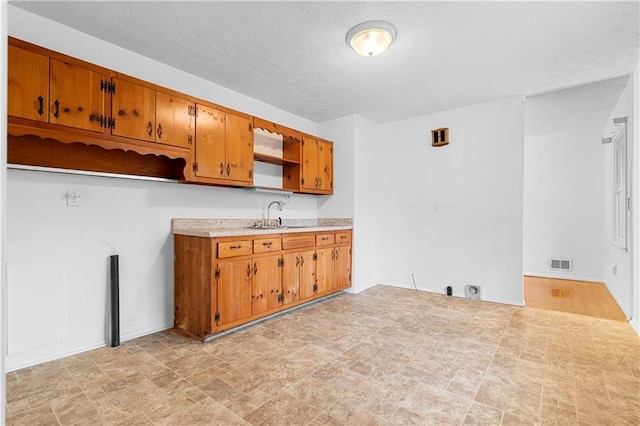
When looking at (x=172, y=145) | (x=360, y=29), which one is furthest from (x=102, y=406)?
(x=360, y=29)

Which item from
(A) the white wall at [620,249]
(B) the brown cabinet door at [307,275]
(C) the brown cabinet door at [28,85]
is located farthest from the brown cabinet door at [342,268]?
(C) the brown cabinet door at [28,85]

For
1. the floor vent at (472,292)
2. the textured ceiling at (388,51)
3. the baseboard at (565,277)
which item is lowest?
the baseboard at (565,277)

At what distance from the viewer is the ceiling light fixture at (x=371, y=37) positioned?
7.73 ft

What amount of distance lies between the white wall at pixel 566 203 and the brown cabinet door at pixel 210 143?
561cm

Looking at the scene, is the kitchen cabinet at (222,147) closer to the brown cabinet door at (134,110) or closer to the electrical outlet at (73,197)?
the brown cabinet door at (134,110)

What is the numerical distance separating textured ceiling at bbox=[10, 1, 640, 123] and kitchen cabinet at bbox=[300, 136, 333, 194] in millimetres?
728

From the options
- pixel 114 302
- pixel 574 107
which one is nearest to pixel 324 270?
pixel 114 302

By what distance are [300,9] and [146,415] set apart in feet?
9.26

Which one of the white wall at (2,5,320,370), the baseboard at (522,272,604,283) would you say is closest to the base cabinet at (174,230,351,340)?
the white wall at (2,5,320,370)

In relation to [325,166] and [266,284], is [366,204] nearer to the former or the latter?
[325,166]

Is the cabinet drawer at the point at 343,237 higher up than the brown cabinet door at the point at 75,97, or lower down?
A: lower down

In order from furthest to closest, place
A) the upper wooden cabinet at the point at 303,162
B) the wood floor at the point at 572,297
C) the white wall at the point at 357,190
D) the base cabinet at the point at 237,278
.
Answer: the white wall at the point at 357,190 < the upper wooden cabinet at the point at 303,162 < the wood floor at the point at 572,297 < the base cabinet at the point at 237,278

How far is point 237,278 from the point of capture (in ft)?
9.64

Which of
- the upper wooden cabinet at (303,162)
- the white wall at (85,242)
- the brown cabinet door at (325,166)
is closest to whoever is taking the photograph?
the white wall at (85,242)
